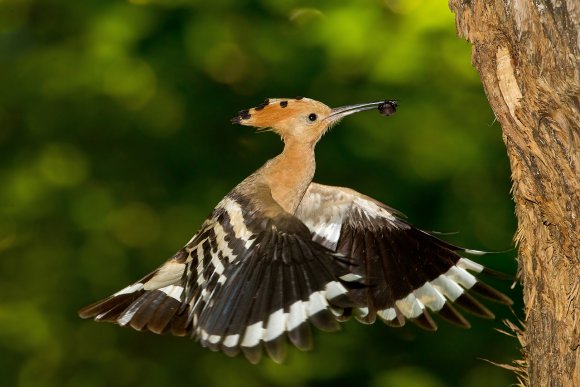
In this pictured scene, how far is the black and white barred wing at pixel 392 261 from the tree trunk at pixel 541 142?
537 mm

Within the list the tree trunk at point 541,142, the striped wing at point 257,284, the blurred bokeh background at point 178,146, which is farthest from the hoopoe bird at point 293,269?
the blurred bokeh background at point 178,146

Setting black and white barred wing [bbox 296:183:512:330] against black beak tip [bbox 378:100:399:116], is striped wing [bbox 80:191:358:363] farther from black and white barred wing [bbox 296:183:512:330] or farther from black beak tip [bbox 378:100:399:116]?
black beak tip [bbox 378:100:399:116]

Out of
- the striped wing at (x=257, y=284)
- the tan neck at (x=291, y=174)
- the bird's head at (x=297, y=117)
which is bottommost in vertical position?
the striped wing at (x=257, y=284)

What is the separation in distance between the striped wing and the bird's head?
289 millimetres

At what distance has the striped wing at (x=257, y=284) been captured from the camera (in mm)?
2578

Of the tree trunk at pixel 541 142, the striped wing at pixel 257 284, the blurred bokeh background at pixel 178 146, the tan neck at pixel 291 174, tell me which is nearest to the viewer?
the tree trunk at pixel 541 142

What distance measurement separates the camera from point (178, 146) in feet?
13.4

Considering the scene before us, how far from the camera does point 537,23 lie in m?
2.19

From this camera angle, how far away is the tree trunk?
7.15ft

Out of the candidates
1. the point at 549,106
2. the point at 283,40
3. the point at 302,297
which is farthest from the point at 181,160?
the point at 549,106

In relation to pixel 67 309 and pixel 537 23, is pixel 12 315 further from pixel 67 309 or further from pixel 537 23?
pixel 537 23

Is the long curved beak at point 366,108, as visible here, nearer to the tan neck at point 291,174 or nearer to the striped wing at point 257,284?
the tan neck at point 291,174

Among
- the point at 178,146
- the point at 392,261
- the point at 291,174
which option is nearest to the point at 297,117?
the point at 291,174

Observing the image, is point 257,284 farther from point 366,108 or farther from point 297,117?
point 366,108
